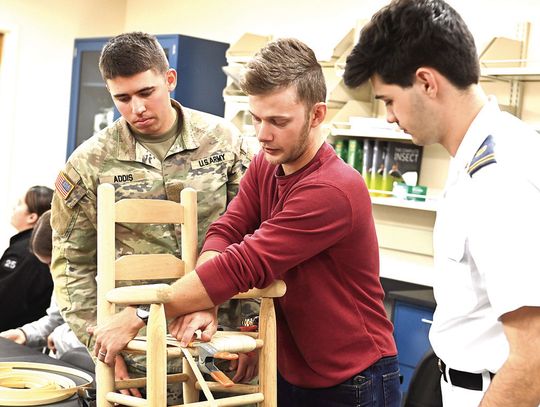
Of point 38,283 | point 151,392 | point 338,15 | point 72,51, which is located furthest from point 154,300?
point 72,51

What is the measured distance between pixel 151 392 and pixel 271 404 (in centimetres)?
26

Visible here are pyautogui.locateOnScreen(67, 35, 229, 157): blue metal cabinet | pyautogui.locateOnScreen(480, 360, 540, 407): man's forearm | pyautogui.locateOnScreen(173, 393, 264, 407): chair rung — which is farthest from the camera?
pyautogui.locateOnScreen(67, 35, 229, 157): blue metal cabinet

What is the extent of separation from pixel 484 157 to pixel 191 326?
650 mm

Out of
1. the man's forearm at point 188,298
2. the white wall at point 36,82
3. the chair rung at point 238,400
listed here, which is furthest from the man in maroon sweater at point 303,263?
the white wall at point 36,82

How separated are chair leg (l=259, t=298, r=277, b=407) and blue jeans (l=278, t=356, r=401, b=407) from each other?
8 cm

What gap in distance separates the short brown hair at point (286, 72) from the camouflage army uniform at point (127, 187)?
46cm

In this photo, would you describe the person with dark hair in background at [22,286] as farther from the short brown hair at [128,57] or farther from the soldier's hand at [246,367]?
the soldier's hand at [246,367]

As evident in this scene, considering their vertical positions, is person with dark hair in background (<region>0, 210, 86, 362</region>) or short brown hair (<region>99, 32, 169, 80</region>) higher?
short brown hair (<region>99, 32, 169, 80</region>)

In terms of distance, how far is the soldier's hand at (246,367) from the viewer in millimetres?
1746

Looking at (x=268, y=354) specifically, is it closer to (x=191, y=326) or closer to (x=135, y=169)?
(x=191, y=326)

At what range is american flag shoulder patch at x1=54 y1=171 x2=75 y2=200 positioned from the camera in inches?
76.2

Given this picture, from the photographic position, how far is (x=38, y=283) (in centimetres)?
380

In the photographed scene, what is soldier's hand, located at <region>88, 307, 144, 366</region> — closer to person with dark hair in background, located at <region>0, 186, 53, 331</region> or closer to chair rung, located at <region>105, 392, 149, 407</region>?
chair rung, located at <region>105, 392, 149, 407</region>

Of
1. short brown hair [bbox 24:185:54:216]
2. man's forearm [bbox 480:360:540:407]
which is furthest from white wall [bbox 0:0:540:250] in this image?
man's forearm [bbox 480:360:540:407]
